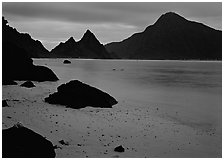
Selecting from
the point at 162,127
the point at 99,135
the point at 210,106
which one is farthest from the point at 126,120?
the point at 210,106

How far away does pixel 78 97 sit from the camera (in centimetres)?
2678

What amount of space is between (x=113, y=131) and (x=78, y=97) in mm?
8502

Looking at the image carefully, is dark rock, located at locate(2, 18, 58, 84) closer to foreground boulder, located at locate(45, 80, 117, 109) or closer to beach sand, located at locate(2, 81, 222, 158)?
foreground boulder, located at locate(45, 80, 117, 109)

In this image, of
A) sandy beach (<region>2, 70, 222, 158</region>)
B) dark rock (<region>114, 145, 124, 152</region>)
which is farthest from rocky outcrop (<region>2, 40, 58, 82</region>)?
dark rock (<region>114, 145, 124, 152</region>)

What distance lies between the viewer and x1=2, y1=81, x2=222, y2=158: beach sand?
622 inches

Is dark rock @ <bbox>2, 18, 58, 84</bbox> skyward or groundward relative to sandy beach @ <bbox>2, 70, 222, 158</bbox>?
skyward

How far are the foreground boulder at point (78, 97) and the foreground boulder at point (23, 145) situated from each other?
11.8 m

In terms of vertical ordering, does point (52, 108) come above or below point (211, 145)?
above

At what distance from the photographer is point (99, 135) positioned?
18062 mm

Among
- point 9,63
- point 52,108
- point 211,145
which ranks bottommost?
point 211,145

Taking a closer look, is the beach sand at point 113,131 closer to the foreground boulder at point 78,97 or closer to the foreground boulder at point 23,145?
the foreground boulder at point 78,97

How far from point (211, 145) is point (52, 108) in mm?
13088

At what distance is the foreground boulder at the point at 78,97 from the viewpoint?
85.6 feet

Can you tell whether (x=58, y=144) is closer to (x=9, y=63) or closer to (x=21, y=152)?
(x=21, y=152)
